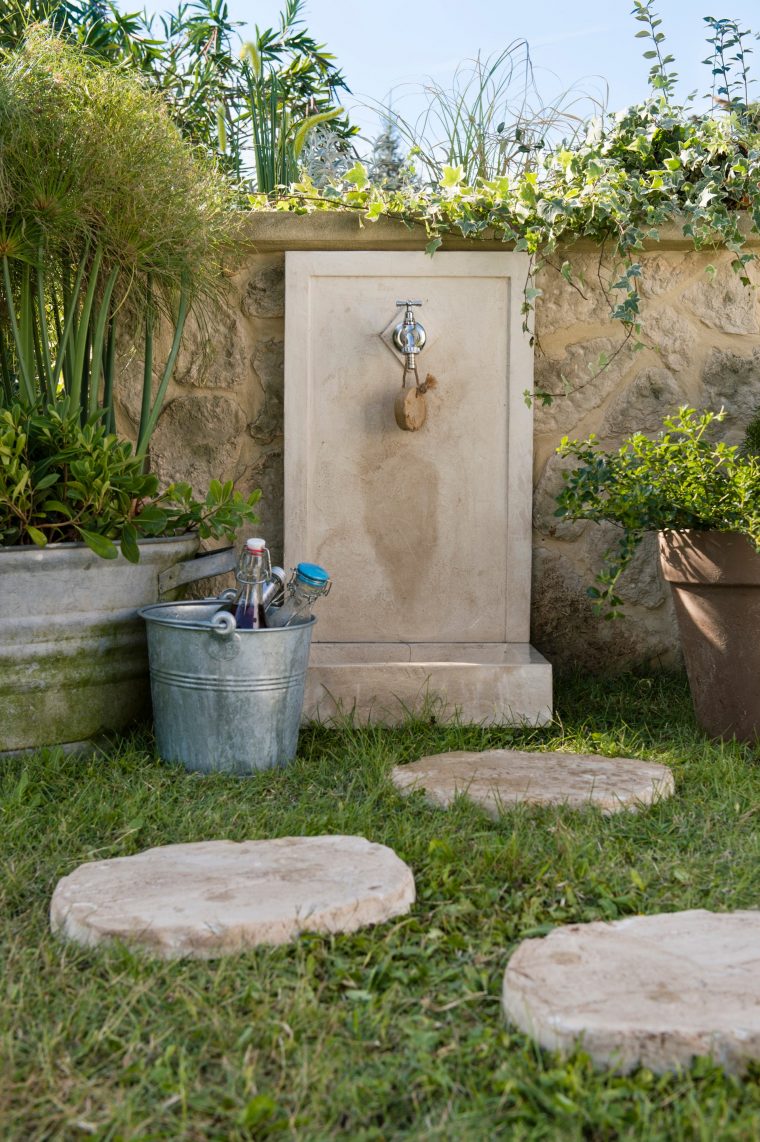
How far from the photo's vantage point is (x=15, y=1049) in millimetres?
1308

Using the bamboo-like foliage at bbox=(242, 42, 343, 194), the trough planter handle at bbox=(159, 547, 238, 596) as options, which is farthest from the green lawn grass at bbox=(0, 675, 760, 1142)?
the bamboo-like foliage at bbox=(242, 42, 343, 194)

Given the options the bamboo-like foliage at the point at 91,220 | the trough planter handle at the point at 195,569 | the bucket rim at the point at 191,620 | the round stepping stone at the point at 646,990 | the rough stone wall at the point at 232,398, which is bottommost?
the round stepping stone at the point at 646,990

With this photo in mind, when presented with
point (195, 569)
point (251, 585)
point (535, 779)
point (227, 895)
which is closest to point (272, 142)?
point (195, 569)

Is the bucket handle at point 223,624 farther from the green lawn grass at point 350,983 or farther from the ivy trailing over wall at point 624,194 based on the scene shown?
the ivy trailing over wall at point 624,194

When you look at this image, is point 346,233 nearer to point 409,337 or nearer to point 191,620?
point 409,337

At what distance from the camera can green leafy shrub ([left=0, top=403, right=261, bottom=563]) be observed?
2.38m

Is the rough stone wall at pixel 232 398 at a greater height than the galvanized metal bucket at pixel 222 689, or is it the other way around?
the rough stone wall at pixel 232 398

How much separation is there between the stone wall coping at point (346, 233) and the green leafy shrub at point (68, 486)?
94 centimetres

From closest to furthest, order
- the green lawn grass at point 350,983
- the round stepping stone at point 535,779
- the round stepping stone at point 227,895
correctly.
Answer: the green lawn grass at point 350,983, the round stepping stone at point 227,895, the round stepping stone at point 535,779

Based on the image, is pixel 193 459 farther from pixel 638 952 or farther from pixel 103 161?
pixel 638 952

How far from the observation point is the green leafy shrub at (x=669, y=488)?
2.51 meters

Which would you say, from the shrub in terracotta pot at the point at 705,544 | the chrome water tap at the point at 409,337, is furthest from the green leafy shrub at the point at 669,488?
the chrome water tap at the point at 409,337

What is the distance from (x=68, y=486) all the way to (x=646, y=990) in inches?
68.8

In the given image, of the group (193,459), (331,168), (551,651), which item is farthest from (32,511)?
(331,168)
